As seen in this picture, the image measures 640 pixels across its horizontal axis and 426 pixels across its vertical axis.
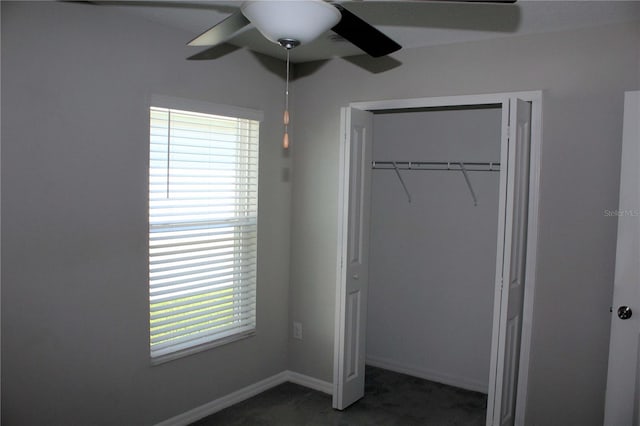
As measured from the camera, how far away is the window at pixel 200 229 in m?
3.27

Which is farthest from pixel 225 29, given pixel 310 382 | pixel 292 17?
pixel 310 382

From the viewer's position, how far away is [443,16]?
2.86 meters

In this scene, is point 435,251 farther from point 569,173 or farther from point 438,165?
point 569,173

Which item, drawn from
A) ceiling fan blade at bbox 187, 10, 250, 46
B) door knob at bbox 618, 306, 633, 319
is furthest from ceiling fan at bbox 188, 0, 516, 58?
door knob at bbox 618, 306, 633, 319

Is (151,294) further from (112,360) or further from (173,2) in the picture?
(173,2)

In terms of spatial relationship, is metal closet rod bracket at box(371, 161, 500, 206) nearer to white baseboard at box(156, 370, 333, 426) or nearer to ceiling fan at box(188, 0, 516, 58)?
white baseboard at box(156, 370, 333, 426)

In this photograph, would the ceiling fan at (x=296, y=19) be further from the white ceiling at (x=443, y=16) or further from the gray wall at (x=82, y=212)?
the gray wall at (x=82, y=212)

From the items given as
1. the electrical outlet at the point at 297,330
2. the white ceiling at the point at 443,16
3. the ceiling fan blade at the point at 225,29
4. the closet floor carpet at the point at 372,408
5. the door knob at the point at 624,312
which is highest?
the white ceiling at the point at 443,16

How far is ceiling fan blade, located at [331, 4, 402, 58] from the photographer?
190 centimetres

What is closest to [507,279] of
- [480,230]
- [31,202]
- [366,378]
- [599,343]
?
[599,343]

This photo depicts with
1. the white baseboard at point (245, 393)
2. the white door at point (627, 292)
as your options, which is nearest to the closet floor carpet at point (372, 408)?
the white baseboard at point (245, 393)

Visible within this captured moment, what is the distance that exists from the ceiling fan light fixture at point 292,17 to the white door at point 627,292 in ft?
6.01

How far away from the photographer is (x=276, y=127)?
160 inches

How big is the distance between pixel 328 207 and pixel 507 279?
1.51 metres
